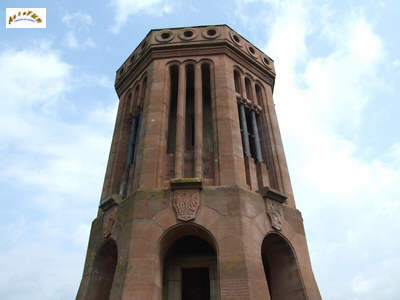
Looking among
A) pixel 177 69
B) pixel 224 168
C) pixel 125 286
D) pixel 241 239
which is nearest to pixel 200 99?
pixel 177 69

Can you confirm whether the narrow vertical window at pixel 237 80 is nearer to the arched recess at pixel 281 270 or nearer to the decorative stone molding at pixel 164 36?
the decorative stone molding at pixel 164 36

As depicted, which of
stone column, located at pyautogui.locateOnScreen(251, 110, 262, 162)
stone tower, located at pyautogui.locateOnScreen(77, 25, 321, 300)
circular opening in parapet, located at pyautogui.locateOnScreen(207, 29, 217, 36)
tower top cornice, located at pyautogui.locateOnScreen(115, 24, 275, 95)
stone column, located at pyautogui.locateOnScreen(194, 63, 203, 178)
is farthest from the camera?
circular opening in parapet, located at pyautogui.locateOnScreen(207, 29, 217, 36)

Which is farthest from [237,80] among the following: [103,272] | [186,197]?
[103,272]

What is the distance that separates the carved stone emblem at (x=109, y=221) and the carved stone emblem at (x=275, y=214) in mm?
6457

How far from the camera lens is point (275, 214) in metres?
14.3

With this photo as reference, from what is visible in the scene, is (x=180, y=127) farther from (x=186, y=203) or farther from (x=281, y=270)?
(x=281, y=270)

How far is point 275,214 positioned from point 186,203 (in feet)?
12.2

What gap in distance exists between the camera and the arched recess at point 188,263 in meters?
13.3

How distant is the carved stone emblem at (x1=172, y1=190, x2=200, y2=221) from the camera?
13102mm

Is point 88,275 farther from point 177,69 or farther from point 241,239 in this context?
point 177,69

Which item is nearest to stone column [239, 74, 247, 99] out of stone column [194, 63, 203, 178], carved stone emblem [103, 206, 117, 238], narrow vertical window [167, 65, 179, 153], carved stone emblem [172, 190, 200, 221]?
stone column [194, 63, 203, 178]

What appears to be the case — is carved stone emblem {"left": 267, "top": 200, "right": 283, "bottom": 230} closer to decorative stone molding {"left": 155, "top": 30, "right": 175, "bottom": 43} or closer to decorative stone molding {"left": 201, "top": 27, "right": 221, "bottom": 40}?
decorative stone molding {"left": 201, "top": 27, "right": 221, "bottom": 40}

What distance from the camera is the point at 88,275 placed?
49.0 feet

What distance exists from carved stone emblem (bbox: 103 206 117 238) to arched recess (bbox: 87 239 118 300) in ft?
1.13
